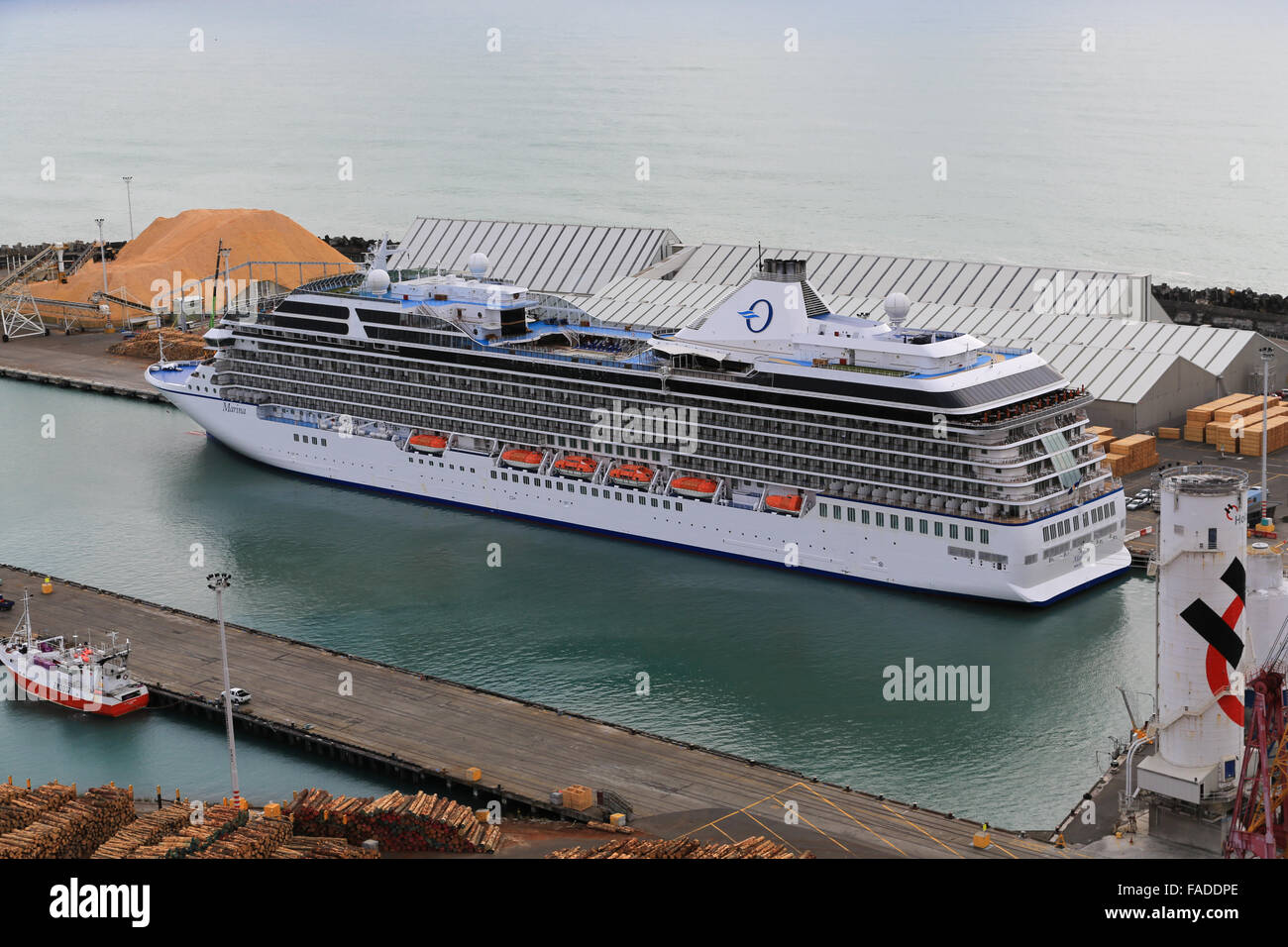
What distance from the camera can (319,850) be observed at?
33.2 metres

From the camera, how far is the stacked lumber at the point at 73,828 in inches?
1351

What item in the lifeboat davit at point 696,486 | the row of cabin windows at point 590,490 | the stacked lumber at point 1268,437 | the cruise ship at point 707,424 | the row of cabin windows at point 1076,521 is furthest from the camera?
the stacked lumber at point 1268,437

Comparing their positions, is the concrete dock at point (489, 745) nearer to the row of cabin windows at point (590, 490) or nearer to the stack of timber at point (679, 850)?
the stack of timber at point (679, 850)

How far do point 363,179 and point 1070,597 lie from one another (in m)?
126

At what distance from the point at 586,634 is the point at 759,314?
13698mm

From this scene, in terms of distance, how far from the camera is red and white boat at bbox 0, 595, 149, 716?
4344 cm

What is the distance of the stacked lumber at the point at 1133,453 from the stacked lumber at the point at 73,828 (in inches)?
1479

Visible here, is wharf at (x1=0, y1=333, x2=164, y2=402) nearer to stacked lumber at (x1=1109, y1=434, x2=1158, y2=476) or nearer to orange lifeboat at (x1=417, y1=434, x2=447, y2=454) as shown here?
orange lifeboat at (x1=417, y1=434, x2=447, y2=454)

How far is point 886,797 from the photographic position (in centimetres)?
3759

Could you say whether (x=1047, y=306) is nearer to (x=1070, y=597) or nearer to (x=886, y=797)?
(x=1070, y=597)

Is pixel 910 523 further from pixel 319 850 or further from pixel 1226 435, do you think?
pixel 319 850

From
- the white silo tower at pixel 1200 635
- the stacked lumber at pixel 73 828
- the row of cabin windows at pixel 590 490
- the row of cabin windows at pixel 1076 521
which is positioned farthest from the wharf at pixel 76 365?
the white silo tower at pixel 1200 635

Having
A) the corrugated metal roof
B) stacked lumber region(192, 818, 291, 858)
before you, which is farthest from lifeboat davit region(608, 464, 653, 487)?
the corrugated metal roof

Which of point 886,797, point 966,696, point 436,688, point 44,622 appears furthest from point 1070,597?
point 44,622
